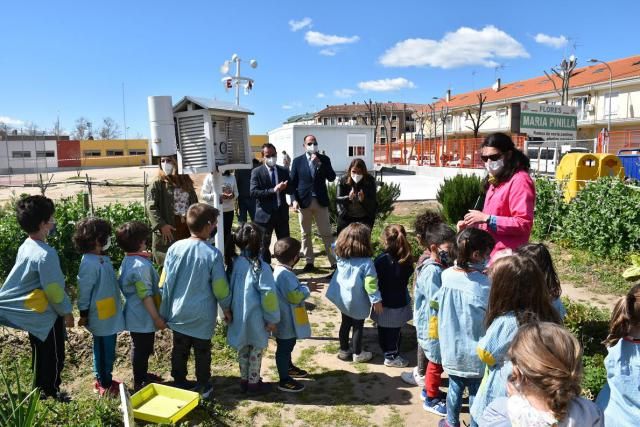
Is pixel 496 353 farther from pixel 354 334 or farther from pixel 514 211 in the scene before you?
pixel 354 334

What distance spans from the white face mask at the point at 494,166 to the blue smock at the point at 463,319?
2.58ft

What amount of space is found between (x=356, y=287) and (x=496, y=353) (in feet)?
5.69

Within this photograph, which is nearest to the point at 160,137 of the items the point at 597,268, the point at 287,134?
the point at 597,268

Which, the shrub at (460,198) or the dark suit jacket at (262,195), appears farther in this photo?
the shrub at (460,198)

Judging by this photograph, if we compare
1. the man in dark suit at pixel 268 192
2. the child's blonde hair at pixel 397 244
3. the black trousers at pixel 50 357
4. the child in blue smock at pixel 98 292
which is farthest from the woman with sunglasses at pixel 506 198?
the man in dark suit at pixel 268 192

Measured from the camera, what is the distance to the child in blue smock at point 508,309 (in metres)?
2.34

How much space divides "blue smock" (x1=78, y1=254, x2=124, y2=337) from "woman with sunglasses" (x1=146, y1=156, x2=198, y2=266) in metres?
1.10

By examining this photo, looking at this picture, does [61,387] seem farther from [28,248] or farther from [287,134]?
[287,134]

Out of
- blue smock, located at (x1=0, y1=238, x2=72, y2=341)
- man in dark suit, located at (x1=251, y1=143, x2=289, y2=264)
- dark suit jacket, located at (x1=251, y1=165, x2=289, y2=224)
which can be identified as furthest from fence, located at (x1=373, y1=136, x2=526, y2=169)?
blue smock, located at (x1=0, y1=238, x2=72, y2=341)

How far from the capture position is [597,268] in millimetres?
7234

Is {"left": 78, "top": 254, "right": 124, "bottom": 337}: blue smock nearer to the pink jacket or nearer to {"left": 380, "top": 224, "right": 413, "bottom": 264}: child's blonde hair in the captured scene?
{"left": 380, "top": 224, "right": 413, "bottom": 264}: child's blonde hair

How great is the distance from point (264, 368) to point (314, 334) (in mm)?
845

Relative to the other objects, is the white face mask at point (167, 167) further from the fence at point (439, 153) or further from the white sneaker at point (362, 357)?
the fence at point (439, 153)

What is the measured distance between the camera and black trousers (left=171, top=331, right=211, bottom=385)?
11.4ft
